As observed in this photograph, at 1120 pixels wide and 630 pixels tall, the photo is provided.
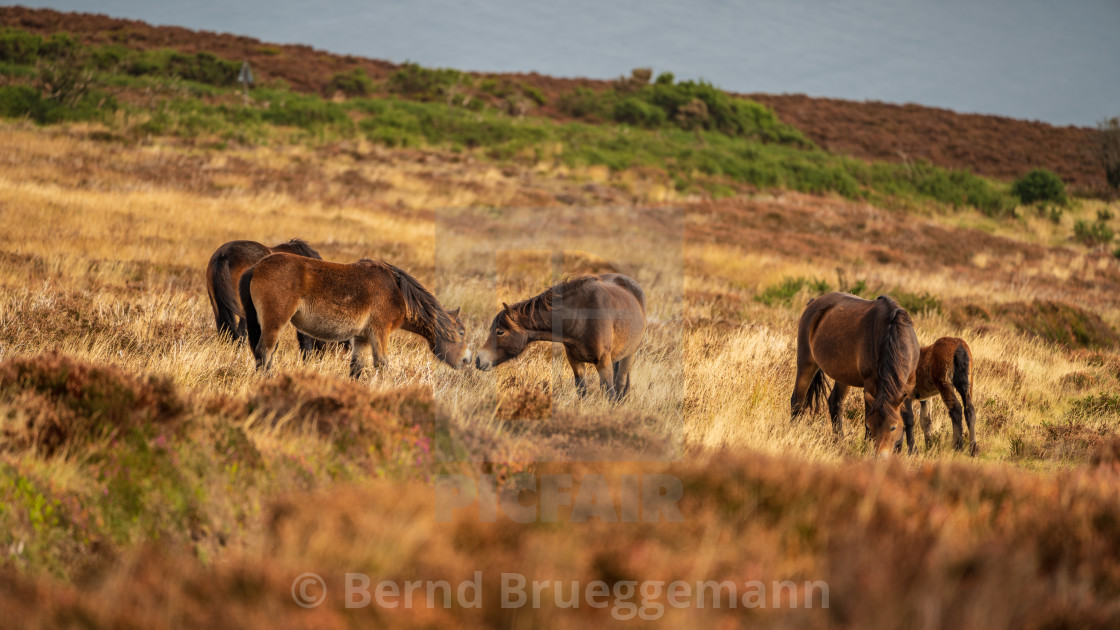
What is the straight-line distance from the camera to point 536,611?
2.19m

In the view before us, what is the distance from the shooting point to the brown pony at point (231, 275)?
7.16 m

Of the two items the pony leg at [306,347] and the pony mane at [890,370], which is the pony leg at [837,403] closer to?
the pony mane at [890,370]

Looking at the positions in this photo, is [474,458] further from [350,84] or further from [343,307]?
[350,84]

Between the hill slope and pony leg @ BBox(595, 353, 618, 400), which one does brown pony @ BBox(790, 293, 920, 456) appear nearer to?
pony leg @ BBox(595, 353, 618, 400)

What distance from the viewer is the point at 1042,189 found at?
115ft

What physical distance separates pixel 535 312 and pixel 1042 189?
126ft

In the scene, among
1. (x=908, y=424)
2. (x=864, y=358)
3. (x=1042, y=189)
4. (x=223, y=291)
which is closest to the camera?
(x=864, y=358)

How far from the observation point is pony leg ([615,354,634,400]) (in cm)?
705

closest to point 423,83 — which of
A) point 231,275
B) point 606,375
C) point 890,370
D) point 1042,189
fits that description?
point 1042,189

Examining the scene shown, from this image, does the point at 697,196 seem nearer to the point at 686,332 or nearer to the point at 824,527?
the point at 686,332

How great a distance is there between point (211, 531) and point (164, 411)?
1223 mm

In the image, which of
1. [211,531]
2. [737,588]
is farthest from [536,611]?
[211,531]

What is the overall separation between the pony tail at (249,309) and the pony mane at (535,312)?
220cm

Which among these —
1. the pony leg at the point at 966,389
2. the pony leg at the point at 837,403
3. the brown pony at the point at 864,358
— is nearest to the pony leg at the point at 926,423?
the pony leg at the point at 966,389
